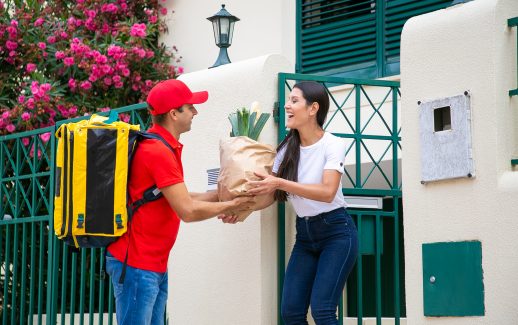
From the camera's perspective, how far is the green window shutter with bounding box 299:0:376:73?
30.4 feet

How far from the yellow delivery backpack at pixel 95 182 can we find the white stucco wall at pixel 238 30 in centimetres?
436

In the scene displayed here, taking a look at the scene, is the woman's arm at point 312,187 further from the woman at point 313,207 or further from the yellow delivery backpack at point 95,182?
the yellow delivery backpack at point 95,182

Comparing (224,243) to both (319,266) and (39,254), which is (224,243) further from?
(39,254)

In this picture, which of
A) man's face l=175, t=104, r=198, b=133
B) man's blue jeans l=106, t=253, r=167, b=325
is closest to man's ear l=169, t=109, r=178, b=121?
man's face l=175, t=104, r=198, b=133

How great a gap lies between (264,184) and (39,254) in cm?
332

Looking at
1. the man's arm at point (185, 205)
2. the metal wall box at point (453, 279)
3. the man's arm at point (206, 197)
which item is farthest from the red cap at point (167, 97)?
the metal wall box at point (453, 279)

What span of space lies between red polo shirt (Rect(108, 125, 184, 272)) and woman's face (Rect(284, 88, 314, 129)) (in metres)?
0.80

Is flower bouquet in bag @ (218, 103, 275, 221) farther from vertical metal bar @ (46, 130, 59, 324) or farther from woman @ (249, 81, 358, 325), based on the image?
vertical metal bar @ (46, 130, 59, 324)

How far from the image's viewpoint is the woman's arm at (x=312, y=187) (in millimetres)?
5578

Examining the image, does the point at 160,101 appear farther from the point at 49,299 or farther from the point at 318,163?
the point at 49,299

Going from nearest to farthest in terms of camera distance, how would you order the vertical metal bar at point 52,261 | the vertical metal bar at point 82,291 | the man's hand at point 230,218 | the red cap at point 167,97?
the red cap at point 167,97
the man's hand at point 230,218
the vertical metal bar at point 82,291
the vertical metal bar at point 52,261


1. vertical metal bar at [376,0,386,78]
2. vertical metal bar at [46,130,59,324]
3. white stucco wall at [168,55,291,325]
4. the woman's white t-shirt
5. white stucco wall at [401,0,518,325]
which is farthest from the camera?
vertical metal bar at [376,0,386,78]

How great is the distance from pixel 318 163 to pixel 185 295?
1.62 metres

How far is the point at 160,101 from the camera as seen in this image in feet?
17.9
